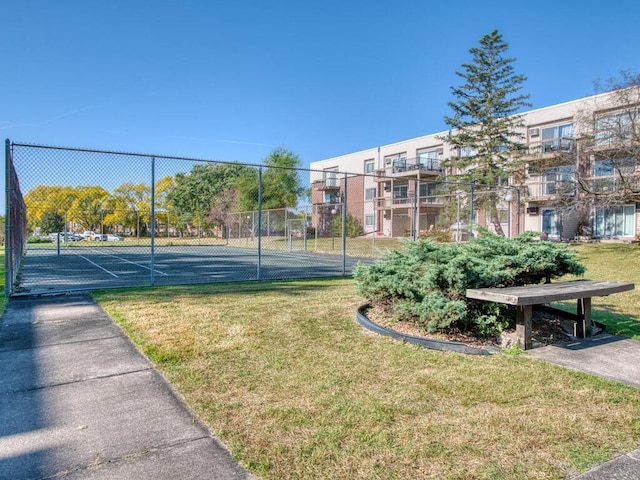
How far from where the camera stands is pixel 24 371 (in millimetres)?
3576

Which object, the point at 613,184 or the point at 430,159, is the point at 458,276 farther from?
the point at 430,159

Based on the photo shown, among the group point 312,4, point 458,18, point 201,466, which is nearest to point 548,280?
point 201,466

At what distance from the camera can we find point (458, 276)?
4.51 m

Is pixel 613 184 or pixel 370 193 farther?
pixel 370 193

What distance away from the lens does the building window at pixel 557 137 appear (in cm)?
2494

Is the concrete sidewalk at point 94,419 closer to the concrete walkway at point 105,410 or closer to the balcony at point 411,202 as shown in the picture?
the concrete walkway at point 105,410

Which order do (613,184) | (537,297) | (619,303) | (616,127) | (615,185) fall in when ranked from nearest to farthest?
(537,297) → (619,303) → (616,127) → (615,185) → (613,184)

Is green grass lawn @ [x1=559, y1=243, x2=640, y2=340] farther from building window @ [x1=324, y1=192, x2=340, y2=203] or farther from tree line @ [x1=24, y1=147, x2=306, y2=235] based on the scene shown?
building window @ [x1=324, y1=192, x2=340, y2=203]

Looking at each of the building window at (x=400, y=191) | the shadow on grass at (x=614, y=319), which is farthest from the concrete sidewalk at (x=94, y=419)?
the building window at (x=400, y=191)

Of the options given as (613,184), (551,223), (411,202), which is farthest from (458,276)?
(551,223)

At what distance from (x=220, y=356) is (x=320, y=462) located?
6.56 feet

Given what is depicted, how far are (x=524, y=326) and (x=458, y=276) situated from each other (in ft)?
2.71

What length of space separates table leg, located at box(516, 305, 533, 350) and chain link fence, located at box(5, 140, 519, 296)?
2.52 metres

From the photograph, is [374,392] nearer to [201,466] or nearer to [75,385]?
[201,466]
